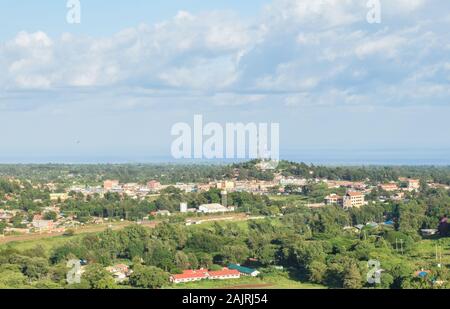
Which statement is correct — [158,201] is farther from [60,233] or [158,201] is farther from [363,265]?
[363,265]

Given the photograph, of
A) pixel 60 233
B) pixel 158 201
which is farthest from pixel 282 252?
pixel 158 201

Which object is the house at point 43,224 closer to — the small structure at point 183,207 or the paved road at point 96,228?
the paved road at point 96,228

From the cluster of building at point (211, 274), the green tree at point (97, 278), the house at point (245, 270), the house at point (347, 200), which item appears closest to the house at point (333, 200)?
the house at point (347, 200)

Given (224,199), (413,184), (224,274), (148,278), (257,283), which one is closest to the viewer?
(148,278)

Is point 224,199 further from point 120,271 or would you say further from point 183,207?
point 120,271

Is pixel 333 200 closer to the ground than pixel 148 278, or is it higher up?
closer to the ground

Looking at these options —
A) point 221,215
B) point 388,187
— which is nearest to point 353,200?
point 221,215
